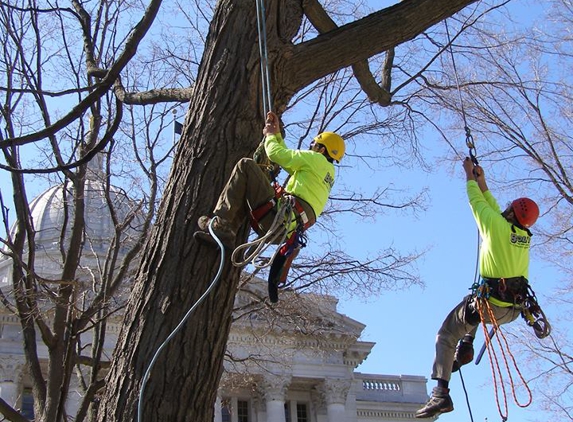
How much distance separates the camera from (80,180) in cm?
1437

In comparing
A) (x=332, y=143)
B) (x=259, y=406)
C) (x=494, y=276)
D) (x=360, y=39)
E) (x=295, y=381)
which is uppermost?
(x=295, y=381)

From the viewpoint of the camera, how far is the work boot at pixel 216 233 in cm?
599

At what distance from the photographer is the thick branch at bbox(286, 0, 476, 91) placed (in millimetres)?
7055

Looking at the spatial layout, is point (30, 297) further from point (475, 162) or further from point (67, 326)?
point (475, 162)

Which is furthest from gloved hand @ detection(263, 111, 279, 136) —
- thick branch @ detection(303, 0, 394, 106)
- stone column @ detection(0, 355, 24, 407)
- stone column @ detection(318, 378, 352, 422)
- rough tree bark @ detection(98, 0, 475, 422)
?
stone column @ detection(318, 378, 352, 422)

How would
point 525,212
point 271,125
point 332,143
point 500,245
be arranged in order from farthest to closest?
point 332,143
point 525,212
point 500,245
point 271,125

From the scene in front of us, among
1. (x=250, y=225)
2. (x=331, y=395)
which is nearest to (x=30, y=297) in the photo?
(x=250, y=225)

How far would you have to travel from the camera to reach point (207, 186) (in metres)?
6.39

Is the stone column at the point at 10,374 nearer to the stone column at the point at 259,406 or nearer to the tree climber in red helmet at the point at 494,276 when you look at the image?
the stone column at the point at 259,406

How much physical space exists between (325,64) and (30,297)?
7.67m

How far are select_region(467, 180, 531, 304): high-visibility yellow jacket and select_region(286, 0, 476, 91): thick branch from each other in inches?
58.8

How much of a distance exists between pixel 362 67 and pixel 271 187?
88.7 inches

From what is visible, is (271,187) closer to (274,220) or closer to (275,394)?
(274,220)

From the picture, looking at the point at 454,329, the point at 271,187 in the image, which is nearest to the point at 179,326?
the point at 271,187
